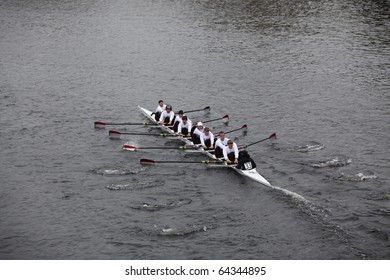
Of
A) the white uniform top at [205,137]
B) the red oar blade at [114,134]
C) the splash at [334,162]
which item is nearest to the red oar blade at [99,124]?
the red oar blade at [114,134]

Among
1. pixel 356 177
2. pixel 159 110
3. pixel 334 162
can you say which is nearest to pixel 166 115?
pixel 159 110

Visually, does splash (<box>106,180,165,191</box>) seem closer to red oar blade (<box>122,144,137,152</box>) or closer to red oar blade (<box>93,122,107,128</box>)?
red oar blade (<box>122,144,137,152</box>)

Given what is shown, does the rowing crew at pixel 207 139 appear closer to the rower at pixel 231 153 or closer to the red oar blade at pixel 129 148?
the rower at pixel 231 153

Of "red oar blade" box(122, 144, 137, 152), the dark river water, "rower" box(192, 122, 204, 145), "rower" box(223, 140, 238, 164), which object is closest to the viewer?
the dark river water

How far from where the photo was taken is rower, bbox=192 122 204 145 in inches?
1517

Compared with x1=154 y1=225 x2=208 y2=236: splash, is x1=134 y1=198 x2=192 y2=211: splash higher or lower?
higher

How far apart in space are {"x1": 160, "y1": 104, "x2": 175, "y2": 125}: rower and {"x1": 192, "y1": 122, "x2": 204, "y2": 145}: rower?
4.34m

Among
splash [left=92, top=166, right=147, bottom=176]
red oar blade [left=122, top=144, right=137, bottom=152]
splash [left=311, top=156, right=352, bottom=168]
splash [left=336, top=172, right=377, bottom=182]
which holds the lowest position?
splash [left=336, top=172, right=377, bottom=182]

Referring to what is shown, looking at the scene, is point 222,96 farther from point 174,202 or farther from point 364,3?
point 364,3

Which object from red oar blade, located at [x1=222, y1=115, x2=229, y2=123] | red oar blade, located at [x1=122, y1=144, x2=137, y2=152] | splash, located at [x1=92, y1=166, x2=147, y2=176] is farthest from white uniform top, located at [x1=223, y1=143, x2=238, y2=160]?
red oar blade, located at [x1=222, y1=115, x2=229, y2=123]

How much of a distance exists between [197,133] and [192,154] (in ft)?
5.09

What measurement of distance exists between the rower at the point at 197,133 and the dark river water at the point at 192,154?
1.00 m

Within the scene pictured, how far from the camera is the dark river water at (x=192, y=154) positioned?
95.3 ft
